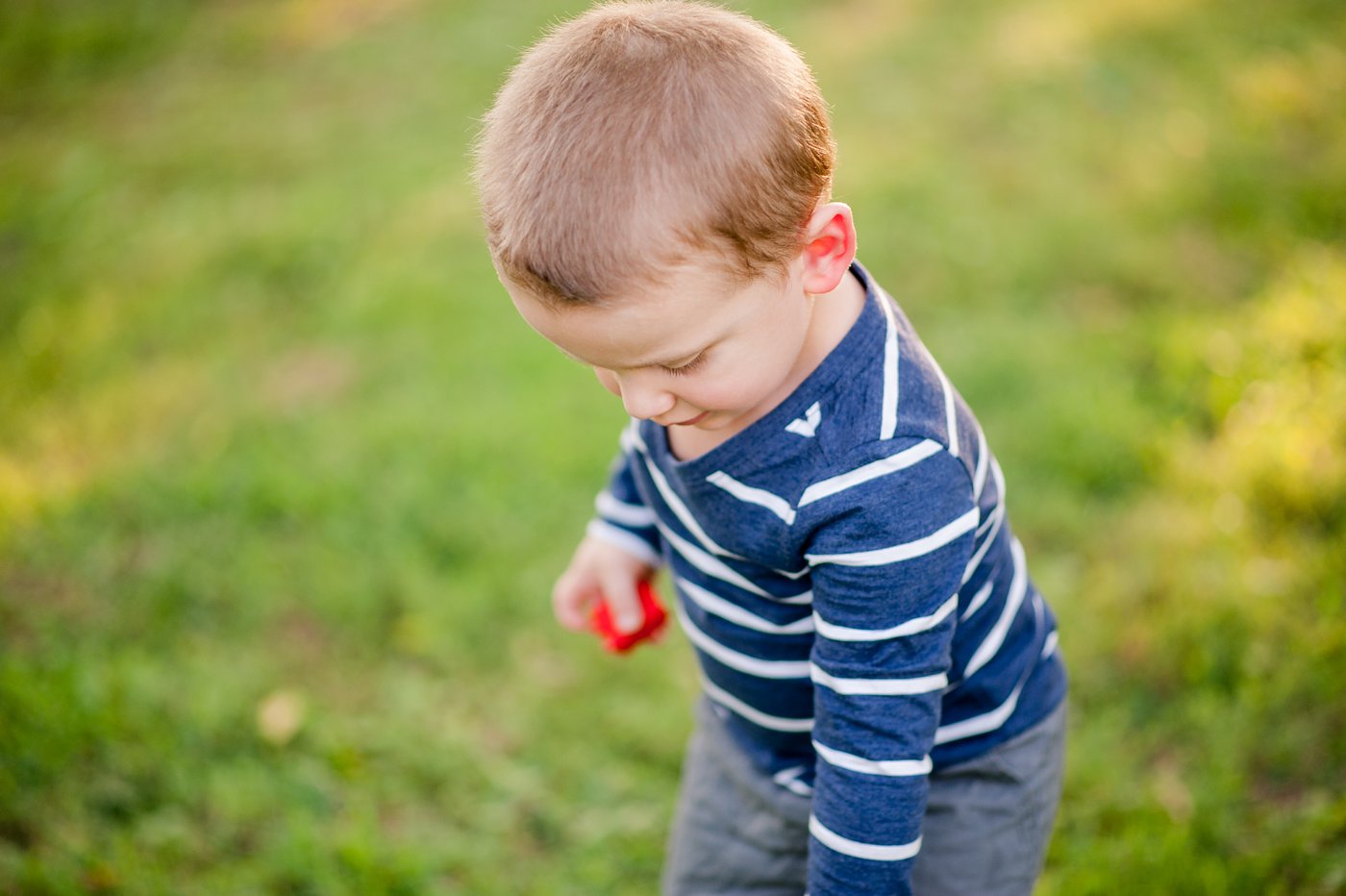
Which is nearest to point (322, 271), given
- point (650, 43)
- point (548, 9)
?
point (548, 9)

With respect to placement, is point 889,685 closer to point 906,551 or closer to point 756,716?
point 906,551

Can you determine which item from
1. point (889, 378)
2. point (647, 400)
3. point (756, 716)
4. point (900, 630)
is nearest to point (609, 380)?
point (647, 400)

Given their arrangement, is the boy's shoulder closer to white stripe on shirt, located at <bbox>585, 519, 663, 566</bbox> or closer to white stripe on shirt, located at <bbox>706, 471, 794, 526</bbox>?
white stripe on shirt, located at <bbox>706, 471, 794, 526</bbox>

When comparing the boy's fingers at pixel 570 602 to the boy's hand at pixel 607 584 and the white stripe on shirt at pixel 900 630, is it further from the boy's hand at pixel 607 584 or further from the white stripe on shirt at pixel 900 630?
the white stripe on shirt at pixel 900 630

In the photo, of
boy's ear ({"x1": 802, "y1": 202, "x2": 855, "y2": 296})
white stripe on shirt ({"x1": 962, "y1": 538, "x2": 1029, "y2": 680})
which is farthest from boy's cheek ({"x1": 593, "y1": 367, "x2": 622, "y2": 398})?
white stripe on shirt ({"x1": 962, "y1": 538, "x2": 1029, "y2": 680})

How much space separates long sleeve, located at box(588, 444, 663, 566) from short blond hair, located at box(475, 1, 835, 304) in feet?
2.19

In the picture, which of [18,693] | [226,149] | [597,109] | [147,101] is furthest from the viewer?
[147,101]

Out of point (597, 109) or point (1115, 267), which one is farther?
point (1115, 267)

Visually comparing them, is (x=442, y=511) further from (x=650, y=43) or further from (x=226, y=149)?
(x=226, y=149)

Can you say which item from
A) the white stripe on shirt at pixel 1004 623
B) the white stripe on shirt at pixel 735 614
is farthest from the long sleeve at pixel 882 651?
the white stripe on shirt at pixel 1004 623

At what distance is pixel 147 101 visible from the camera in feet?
19.1

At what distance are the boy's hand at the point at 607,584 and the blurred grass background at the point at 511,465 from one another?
2.65 feet

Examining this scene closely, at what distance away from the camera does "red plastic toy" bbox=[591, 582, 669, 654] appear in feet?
5.75

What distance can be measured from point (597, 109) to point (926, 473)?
532mm
